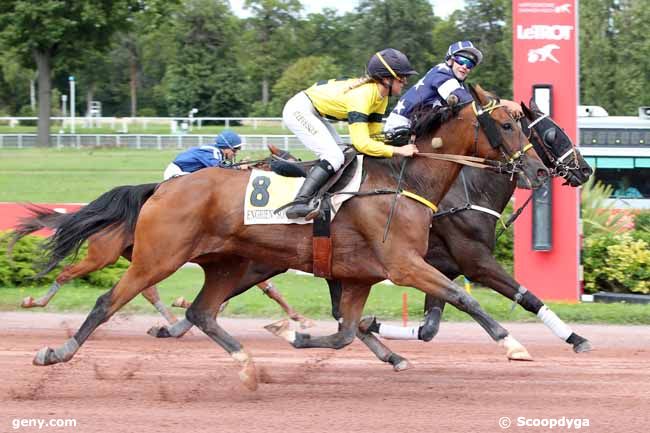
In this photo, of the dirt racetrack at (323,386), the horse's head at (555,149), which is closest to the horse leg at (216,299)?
the dirt racetrack at (323,386)

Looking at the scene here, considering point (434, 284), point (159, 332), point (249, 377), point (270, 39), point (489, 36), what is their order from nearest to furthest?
1. point (434, 284)
2. point (249, 377)
3. point (159, 332)
4. point (489, 36)
5. point (270, 39)

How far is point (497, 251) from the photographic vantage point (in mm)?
12398

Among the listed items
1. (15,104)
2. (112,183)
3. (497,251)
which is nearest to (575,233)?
(497,251)

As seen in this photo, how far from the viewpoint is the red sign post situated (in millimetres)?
11125

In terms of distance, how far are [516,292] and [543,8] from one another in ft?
14.3

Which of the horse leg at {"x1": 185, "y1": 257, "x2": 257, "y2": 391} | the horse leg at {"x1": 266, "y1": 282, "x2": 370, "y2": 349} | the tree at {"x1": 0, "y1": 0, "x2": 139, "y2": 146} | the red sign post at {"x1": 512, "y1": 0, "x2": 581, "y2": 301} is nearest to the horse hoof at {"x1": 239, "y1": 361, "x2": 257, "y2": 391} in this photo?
the horse leg at {"x1": 185, "y1": 257, "x2": 257, "y2": 391}

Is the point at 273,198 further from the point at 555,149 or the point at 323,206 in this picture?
the point at 555,149

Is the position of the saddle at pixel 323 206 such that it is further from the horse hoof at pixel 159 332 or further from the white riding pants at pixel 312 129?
the horse hoof at pixel 159 332

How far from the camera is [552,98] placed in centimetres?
1113

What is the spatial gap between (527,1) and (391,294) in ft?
11.9

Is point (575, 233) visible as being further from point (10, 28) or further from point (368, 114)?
point (10, 28)

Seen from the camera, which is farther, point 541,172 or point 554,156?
point 554,156

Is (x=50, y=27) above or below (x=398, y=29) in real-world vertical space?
below

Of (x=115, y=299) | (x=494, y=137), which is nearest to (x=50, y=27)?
(x=115, y=299)
